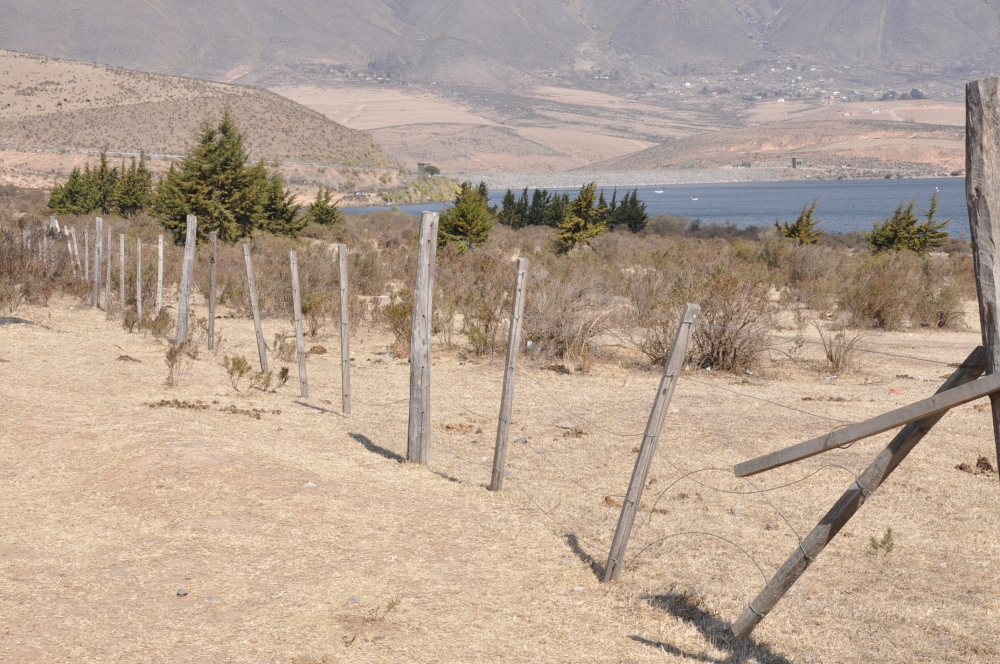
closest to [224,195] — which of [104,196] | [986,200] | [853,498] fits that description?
[104,196]

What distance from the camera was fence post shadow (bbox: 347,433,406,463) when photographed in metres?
8.45

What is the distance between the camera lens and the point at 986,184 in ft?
12.3

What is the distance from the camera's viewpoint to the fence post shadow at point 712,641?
496 cm

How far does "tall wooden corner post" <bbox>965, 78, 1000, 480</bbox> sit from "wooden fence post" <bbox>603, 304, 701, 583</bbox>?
1.75 m

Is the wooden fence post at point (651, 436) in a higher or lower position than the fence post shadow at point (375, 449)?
higher

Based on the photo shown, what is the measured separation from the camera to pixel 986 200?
147 inches

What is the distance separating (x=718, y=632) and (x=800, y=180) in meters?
177

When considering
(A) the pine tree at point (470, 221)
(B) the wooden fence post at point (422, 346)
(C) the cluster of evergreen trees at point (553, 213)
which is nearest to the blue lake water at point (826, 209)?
(C) the cluster of evergreen trees at point (553, 213)

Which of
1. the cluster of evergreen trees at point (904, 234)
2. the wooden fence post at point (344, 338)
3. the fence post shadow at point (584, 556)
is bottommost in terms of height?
the fence post shadow at point (584, 556)

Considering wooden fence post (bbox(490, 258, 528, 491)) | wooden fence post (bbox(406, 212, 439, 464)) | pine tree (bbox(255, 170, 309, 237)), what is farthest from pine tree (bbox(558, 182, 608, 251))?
wooden fence post (bbox(490, 258, 528, 491))

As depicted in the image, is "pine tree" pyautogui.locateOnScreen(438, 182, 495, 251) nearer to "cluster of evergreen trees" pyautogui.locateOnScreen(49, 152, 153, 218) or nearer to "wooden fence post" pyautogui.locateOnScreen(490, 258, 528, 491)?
"cluster of evergreen trees" pyautogui.locateOnScreen(49, 152, 153, 218)

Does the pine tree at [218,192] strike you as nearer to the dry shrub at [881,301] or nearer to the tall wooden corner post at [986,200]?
the dry shrub at [881,301]

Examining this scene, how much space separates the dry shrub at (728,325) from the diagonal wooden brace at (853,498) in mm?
8472

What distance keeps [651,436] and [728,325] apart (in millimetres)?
8408
